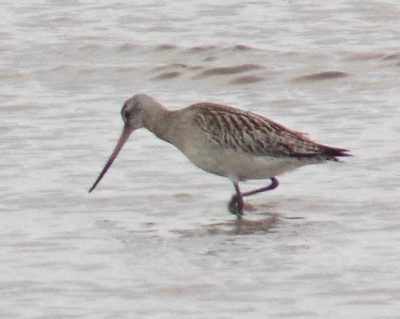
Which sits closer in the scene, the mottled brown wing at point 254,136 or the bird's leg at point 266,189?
the mottled brown wing at point 254,136

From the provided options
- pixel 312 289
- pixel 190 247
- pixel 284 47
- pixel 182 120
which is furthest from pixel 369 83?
pixel 312 289

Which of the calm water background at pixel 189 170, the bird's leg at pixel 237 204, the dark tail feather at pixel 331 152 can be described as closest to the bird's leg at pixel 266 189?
the calm water background at pixel 189 170

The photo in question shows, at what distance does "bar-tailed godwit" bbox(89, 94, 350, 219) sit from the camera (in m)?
10.7

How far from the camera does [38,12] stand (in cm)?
1894

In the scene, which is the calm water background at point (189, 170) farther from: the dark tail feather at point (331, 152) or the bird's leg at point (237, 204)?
the dark tail feather at point (331, 152)

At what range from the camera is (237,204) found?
10805mm

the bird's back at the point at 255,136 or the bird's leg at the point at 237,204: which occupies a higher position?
the bird's back at the point at 255,136

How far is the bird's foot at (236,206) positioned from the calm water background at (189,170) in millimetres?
108

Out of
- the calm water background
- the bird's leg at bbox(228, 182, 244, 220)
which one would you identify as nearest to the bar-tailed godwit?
the bird's leg at bbox(228, 182, 244, 220)

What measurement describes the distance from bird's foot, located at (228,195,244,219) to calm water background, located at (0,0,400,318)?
11 cm

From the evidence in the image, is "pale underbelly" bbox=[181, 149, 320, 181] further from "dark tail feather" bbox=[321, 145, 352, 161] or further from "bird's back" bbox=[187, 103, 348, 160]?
"dark tail feather" bbox=[321, 145, 352, 161]

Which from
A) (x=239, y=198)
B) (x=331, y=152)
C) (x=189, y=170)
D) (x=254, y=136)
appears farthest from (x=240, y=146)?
(x=189, y=170)

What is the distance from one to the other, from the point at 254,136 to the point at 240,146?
14 cm

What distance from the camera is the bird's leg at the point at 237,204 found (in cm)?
1064
